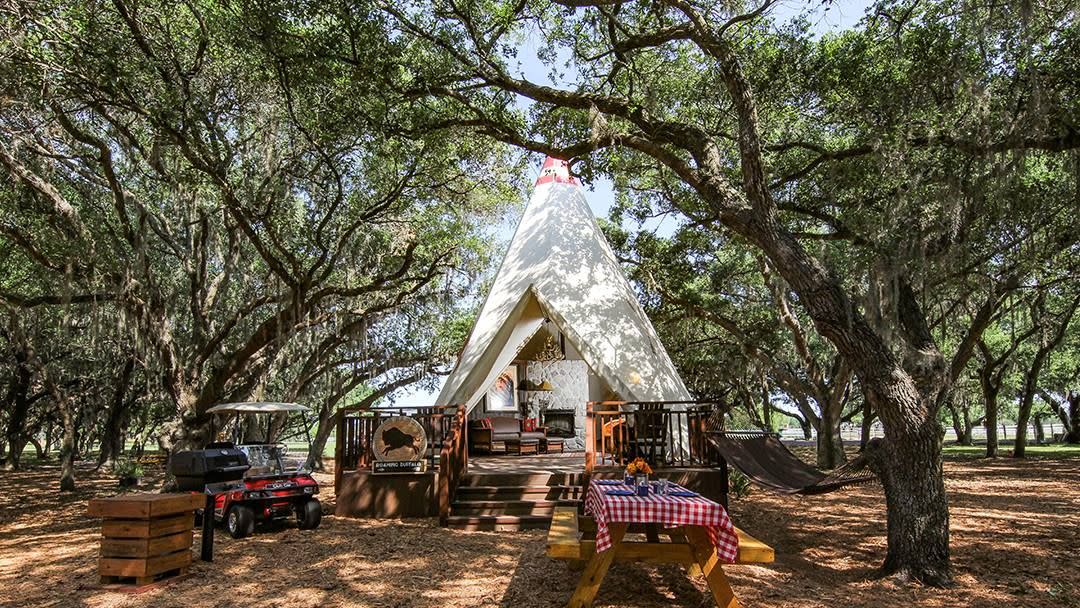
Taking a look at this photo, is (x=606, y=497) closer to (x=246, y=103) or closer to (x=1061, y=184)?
(x=246, y=103)

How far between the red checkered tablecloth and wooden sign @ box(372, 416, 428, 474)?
14.7 feet

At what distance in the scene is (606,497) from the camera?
439 centimetres

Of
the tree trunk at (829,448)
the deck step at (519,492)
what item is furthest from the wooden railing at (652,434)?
the tree trunk at (829,448)

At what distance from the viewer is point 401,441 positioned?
839 cm

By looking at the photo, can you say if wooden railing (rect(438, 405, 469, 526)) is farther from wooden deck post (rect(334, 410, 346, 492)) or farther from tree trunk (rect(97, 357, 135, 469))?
tree trunk (rect(97, 357, 135, 469))

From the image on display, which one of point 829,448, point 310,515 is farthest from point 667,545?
point 829,448

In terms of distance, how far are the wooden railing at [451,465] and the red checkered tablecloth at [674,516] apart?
363 cm

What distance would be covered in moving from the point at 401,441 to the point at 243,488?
1866 millimetres

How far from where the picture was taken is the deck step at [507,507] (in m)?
7.63

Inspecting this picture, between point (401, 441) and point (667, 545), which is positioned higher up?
point (401, 441)

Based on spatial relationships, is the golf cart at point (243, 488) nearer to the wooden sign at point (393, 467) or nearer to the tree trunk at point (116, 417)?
the wooden sign at point (393, 467)

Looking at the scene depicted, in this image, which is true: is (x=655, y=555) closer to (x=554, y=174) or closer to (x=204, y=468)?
(x=204, y=468)

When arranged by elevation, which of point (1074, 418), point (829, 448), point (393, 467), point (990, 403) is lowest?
point (829, 448)

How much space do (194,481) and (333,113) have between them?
14.9ft
